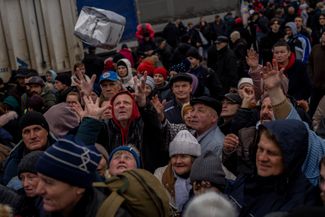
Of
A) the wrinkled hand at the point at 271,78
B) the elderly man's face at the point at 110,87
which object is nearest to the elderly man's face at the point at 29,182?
the wrinkled hand at the point at 271,78

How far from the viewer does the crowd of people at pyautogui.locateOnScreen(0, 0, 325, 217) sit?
2736 mm

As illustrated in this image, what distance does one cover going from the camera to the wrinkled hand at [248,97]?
477cm

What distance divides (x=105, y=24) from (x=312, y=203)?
22.8ft

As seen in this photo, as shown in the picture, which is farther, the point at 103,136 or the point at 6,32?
the point at 6,32

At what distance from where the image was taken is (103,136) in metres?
4.81

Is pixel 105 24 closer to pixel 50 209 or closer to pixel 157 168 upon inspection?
pixel 157 168

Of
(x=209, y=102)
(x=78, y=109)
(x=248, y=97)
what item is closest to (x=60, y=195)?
(x=209, y=102)

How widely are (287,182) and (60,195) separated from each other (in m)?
1.23

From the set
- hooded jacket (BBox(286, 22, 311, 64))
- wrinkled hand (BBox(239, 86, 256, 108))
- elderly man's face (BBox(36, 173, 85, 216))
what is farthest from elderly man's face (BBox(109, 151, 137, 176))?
hooded jacket (BBox(286, 22, 311, 64))

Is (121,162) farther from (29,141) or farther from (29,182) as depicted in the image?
(29,141)

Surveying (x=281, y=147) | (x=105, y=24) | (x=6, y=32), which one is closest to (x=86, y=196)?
(x=281, y=147)

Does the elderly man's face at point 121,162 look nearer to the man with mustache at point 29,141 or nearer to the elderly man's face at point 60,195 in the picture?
the man with mustache at point 29,141

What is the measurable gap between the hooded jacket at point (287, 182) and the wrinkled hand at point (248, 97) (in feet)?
5.43

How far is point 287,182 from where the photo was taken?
3.02m
